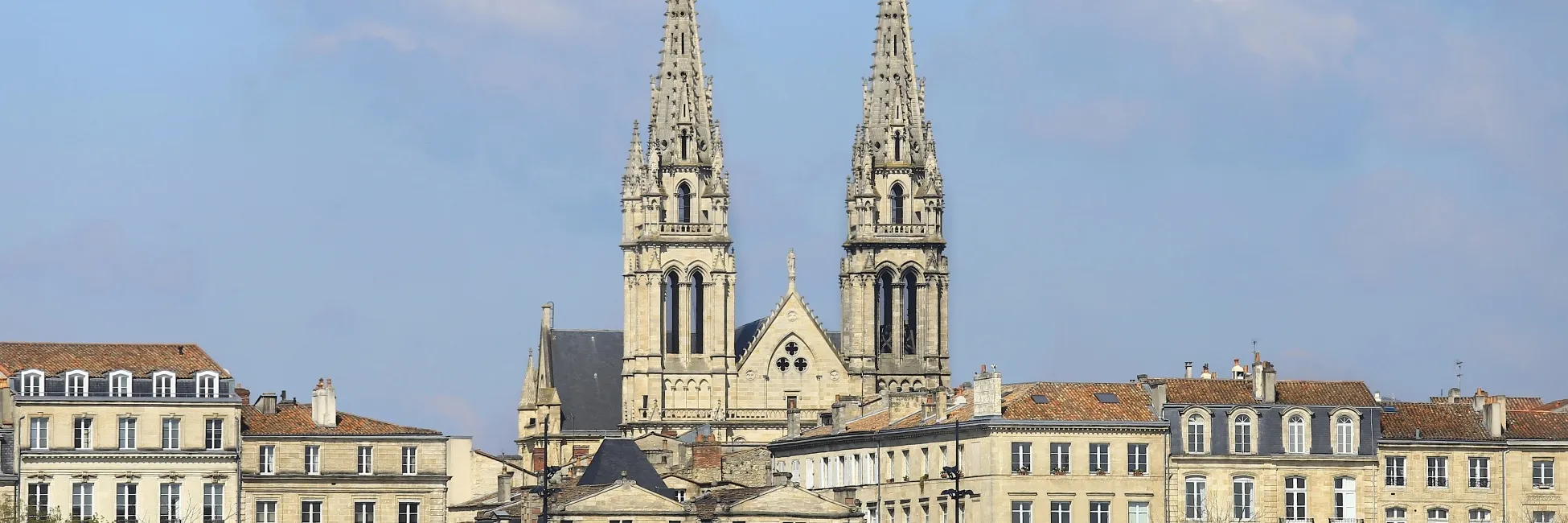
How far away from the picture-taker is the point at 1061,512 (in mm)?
124750

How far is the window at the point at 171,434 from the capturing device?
13012 cm

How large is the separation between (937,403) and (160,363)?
84.6ft

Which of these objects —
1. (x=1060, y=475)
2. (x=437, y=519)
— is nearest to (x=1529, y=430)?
(x=1060, y=475)

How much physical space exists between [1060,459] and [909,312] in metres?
51.7

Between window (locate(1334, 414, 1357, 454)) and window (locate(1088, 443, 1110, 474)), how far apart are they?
791 cm

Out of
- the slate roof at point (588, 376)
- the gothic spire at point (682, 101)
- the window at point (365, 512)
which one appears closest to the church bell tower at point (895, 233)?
the gothic spire at point (682, 101)

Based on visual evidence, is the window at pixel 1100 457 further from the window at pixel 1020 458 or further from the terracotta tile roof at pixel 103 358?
the terracotta tile roof at pixel 103 358

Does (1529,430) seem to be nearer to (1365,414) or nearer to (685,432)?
(1365,414)

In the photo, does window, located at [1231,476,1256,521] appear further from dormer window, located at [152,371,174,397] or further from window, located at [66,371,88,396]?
window, located at [66,371,88,396]

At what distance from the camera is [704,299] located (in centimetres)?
17375

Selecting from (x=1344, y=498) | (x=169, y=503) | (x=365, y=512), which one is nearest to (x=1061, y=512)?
(x=1344, y=498)

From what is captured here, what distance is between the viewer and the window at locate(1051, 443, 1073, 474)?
410ft

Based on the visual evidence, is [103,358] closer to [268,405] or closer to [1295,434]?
[268,405]

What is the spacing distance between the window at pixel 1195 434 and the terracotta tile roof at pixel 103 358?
31.9 metres
